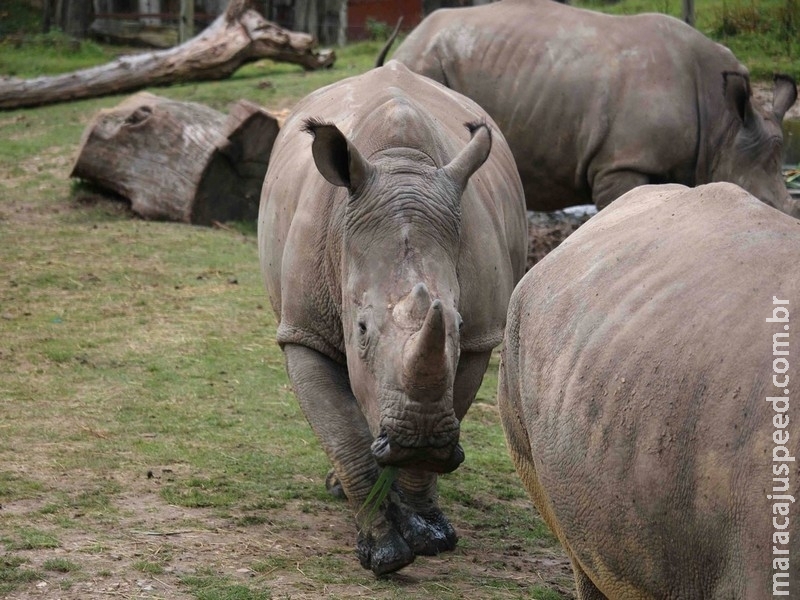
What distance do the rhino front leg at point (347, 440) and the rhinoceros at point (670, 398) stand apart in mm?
1419

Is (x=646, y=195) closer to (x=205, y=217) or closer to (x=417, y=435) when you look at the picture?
(x=417, y=435)

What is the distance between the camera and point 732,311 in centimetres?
260

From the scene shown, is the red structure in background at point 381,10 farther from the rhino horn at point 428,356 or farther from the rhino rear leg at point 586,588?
the rhino rear leg at point 586,588

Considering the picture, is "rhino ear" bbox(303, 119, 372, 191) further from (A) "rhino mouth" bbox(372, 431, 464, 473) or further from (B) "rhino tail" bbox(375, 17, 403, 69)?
(B) "rhino tail" bbox(375, 17, 403, 69)

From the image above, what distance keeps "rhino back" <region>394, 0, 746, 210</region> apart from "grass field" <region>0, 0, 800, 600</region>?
172 centimetres

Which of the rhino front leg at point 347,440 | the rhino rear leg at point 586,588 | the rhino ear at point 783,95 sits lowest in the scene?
the rhino front leg at point 347,440

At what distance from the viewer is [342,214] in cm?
472

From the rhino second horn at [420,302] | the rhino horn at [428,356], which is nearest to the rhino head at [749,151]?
the rhino second horn at [420,302]

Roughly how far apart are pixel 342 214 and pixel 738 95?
16.4ft

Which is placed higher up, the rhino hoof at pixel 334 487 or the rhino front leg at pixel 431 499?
the rhino front leg at pixel 431 499

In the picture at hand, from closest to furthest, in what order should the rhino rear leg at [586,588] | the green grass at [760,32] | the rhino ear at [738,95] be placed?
the rhino rear leg at [586,588]
the rhino ear at [738,95]
the green grass at [760,32]

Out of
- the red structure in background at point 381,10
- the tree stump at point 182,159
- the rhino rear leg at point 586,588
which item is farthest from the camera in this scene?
the red structure in background at point 381,10

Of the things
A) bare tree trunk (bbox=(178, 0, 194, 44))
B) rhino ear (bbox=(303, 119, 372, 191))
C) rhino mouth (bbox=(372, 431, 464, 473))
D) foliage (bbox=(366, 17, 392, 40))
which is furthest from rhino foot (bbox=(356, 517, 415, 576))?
foliage (bbox=(366, 17, 392, 40))

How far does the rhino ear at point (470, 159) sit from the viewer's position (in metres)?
4.73
